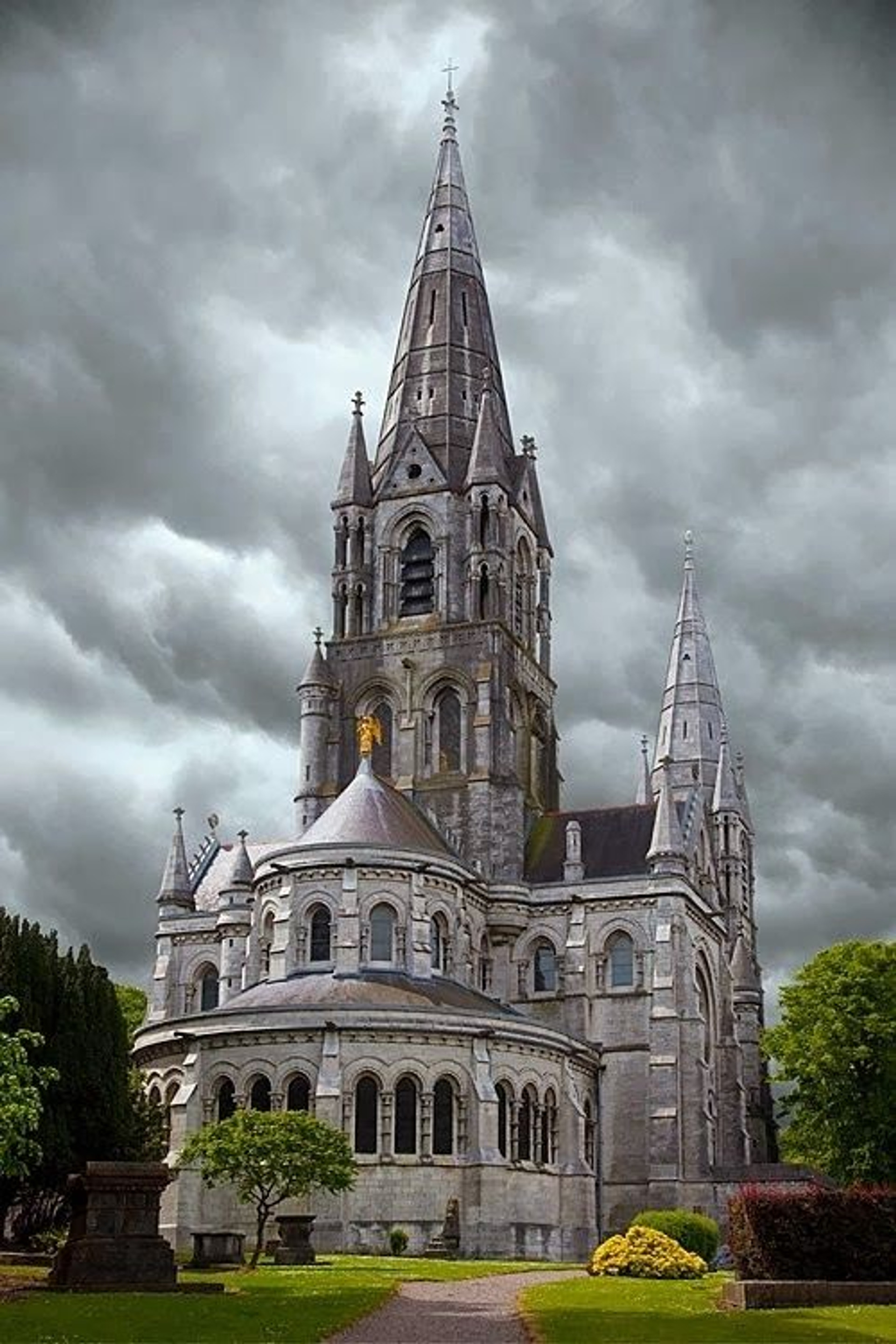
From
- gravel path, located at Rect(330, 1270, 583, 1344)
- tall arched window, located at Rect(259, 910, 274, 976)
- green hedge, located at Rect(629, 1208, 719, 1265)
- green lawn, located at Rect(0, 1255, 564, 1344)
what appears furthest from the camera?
tall arched window, located at Rect(259, 910, 274, 976)

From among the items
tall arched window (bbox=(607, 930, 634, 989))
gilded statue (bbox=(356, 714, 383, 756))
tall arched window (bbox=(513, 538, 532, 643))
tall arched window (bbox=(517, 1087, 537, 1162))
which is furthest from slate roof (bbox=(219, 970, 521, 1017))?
tall arched window (bbox=(513, 538, 532, 643))

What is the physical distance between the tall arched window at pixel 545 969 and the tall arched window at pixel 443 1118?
14.4m

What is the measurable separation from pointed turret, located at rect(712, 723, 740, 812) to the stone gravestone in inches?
2445

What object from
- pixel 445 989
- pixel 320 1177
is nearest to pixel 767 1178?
pixel 445 989

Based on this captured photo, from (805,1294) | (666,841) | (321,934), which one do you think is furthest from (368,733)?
(805,1294)

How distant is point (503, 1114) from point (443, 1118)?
2.54m

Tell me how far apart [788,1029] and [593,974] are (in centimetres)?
793

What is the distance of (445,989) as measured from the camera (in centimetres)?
5966

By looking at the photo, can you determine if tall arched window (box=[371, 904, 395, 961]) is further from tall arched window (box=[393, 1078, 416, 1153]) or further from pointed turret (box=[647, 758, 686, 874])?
pointed turret (box=[647, 758, 686, 874])

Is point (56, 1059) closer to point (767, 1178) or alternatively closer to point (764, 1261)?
point (764, 1261)

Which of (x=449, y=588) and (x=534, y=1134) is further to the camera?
(x=449, y=588)

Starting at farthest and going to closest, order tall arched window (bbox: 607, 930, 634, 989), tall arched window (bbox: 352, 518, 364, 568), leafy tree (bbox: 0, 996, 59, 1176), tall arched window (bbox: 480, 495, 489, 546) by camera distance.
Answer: tall arched window (bbox: 352, 518, 364, 568) < tall arched window (bbox: 480, 495, 489, 546) < tall arched window (bbox: 607, 930, 634, 989) < leafy tree (bbox: 0, 996, 59, 1176)

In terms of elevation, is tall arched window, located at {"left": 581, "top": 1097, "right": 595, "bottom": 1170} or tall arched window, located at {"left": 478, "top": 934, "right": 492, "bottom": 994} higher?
tall arched window, located at {"left": 478, "top": 934, "right": 492, "bottom": 994}

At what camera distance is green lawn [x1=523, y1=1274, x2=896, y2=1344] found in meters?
20.4
